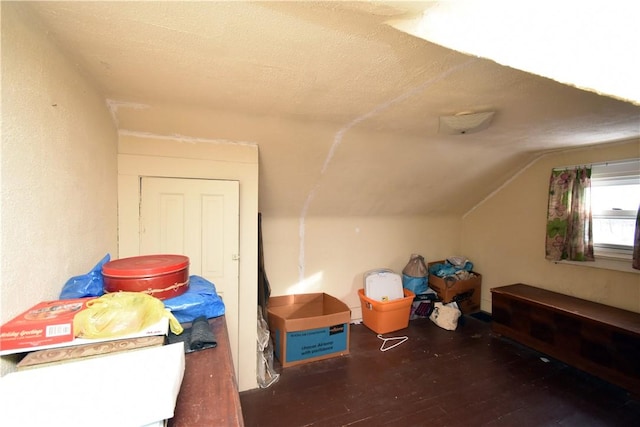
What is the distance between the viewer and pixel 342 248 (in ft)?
9.92

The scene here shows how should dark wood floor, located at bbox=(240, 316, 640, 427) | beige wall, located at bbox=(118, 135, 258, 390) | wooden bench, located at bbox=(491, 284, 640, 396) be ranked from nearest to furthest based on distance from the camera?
1. beige wall, located at bbox=(118, 135, 258, 390)
2. dark wood floor, located at bbox=(240, 316, 640, 427)
3. wooden bench, located at bbox=(491, 284, 640, 396)

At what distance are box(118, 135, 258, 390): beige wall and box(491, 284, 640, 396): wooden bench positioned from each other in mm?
2543

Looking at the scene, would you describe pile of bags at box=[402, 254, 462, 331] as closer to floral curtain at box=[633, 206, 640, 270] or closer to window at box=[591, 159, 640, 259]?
window at box=[591, 159, 640, 259]

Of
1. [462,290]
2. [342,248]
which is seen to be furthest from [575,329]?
[342,248]

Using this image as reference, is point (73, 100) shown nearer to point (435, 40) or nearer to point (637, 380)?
point (435, 40)

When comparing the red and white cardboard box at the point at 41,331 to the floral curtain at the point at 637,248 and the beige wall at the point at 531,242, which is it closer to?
the floral curtain at the point at 637,248

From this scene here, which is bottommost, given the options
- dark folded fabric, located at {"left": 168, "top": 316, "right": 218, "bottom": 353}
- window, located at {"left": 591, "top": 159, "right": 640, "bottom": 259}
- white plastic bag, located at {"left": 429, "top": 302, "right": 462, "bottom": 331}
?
white plastic bag, located at {"left": 429, "top": 302, "right": 462, "bottom": 331}

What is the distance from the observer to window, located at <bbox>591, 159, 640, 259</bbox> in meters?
2.24

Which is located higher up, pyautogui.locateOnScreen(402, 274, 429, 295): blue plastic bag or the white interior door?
the white interior door

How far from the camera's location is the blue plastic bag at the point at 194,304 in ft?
3.09

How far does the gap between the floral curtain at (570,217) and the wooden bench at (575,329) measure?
0.46 metres

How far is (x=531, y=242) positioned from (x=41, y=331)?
150 inches

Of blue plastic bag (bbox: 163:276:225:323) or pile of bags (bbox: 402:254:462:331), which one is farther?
pile of bags (bbox: 402:254:462:331)

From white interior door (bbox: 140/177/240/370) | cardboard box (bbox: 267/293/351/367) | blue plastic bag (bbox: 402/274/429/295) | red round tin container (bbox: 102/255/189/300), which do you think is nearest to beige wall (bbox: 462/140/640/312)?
blue plastic bag (bbox: 402/274/429/295)
